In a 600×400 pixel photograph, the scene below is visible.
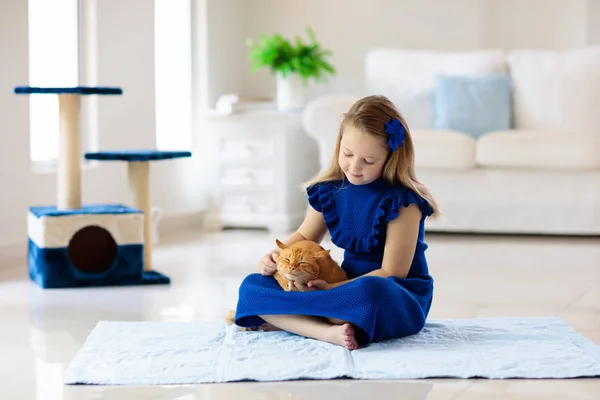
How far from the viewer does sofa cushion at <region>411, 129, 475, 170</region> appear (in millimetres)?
4461

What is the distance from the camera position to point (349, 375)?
198 cm

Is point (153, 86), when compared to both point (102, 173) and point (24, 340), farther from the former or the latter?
point (24, 340)

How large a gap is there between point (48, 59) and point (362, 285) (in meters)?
2.30

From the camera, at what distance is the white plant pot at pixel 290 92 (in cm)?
502

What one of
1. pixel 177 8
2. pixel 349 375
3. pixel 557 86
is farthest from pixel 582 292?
pixel 177 8

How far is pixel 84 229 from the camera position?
3.36 metres

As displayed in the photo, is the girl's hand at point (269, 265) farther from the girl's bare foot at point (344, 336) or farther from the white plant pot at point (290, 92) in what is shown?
the white plant pot at point (290, 92)

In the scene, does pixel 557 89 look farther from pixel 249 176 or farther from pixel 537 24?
pixel 249 176

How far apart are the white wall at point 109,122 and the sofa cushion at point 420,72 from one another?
1.13 m

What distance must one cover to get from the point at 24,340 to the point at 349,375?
0.91 metres

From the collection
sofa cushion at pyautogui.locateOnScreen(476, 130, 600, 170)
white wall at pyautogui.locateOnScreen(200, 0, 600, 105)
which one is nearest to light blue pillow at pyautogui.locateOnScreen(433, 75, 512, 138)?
sofa cushion at pyautogui.locateOnScreen(476, 130, 600, 170)

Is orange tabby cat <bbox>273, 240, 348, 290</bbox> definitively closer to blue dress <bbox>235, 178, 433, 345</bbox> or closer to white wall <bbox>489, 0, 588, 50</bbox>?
blue dress <bbox>235, 178, 433, 345</bbox>

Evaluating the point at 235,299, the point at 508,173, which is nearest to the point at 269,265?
the point at 235,299

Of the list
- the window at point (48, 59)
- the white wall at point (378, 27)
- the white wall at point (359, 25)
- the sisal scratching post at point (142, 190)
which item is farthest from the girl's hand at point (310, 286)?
the white wall at point (359, 25)
